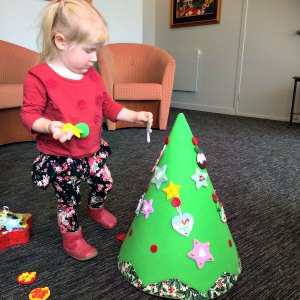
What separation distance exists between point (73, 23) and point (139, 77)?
2.16 metres

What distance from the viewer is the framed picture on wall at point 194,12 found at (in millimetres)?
3535

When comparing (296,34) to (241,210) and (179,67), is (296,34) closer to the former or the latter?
(179,67)

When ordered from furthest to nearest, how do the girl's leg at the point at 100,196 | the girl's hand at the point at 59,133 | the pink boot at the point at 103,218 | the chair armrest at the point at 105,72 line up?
the chair armrest at the point at 105,72, the pink boot at the point at 103,218, the girl's leg at the point at 100,196, the girl's hand at the point at 59,133

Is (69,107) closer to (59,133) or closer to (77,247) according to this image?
(59,133)

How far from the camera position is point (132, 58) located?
2951 millimetres

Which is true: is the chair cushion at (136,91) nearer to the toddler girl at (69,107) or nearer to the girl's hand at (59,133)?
the toddler girl at (69,107)

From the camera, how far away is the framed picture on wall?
3.54m

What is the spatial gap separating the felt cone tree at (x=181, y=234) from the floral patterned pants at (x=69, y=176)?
0.24m

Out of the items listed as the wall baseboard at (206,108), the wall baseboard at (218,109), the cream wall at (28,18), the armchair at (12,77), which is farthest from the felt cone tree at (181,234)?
the wall baseboard at (206,108)

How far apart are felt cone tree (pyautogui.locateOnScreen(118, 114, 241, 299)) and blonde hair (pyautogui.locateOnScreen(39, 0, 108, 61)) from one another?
12.9 inches

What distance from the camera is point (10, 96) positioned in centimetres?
195

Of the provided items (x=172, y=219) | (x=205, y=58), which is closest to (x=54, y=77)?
(x=172, y=219)

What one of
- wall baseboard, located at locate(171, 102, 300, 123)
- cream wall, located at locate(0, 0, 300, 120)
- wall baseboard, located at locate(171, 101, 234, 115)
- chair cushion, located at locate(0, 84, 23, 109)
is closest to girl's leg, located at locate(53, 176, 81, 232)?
chair cushion, located at locate(0, 84, 23, 109)

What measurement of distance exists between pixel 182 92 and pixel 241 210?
2.95 m
